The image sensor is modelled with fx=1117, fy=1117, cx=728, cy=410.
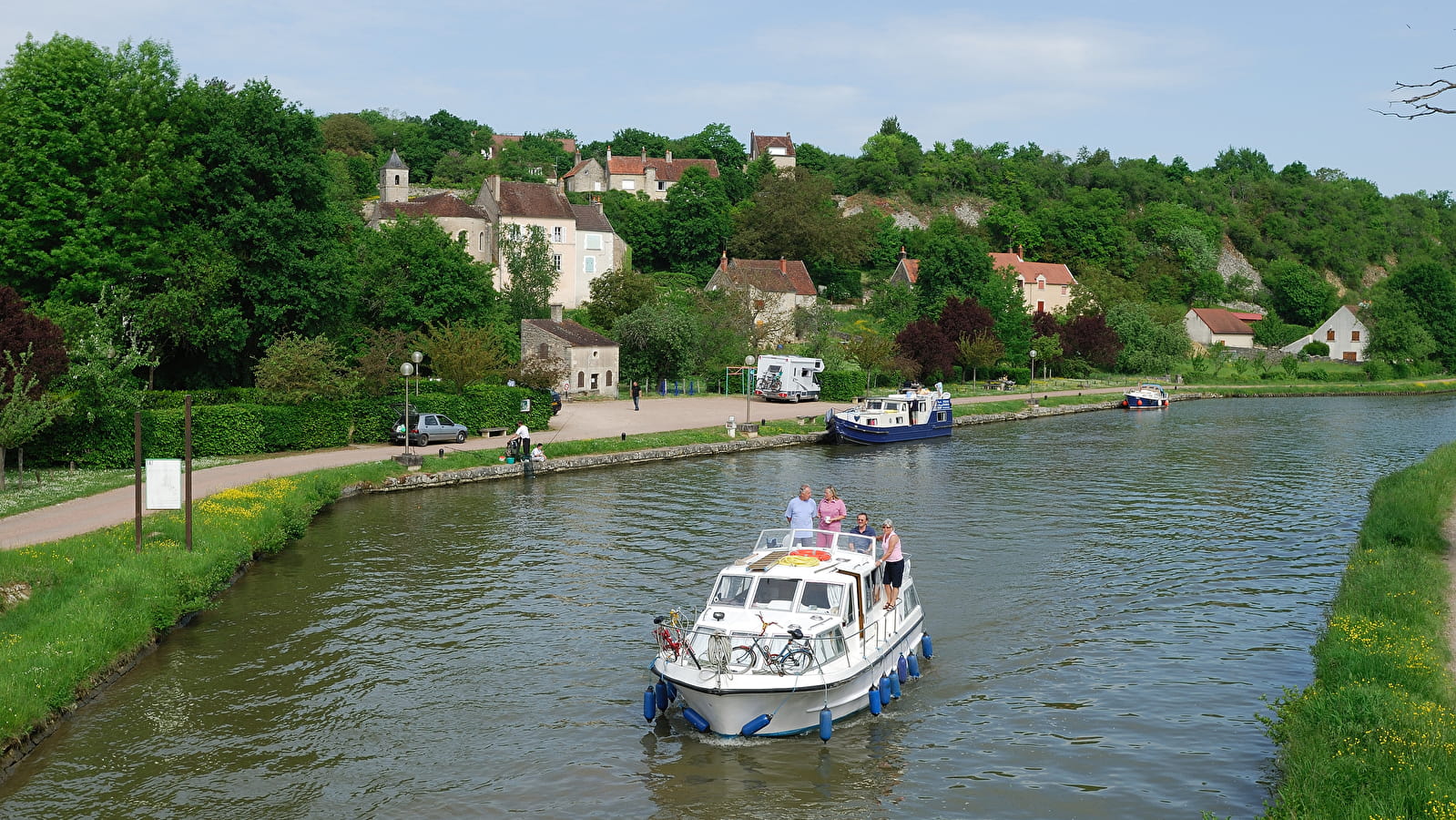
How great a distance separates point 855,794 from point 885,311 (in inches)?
3594

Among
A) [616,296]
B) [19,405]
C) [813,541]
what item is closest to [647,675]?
[813,541]

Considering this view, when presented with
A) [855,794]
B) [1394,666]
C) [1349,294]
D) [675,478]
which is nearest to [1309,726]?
[1394,666]

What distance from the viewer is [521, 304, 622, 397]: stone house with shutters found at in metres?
64.7

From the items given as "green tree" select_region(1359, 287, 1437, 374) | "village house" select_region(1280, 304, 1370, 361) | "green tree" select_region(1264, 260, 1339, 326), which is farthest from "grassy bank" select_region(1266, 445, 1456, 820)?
"green tree" select_region(1264, 260, 1339, 326)

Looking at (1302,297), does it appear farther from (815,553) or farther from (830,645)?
(830,645)

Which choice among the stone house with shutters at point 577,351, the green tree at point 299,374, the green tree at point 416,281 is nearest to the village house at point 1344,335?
the stone house with shutters at point 577,351

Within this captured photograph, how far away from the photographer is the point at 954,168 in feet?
485

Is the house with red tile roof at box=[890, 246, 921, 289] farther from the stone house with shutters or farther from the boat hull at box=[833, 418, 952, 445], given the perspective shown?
the boat hull at box=[833, 418, 952, 445]

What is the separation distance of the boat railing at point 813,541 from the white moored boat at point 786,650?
2.09 feet

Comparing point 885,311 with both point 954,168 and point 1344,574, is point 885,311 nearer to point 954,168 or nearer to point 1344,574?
point 954,168

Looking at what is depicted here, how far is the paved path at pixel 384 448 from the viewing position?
2673cm

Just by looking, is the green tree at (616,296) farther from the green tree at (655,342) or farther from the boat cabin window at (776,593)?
the boat cabin window at (776,593)

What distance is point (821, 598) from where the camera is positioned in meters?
18.2

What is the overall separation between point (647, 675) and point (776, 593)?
322 centimetres
